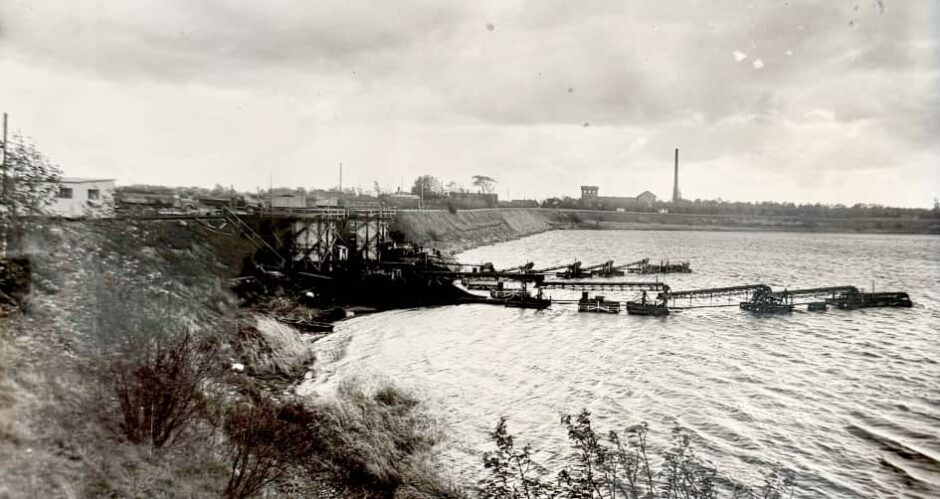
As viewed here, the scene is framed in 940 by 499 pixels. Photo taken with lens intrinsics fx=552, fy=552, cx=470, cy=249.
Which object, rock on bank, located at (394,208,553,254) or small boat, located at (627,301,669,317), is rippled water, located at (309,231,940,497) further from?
rock on bank, located at (394,208,553,254)

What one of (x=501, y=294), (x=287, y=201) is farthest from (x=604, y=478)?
(x=287, y=201)

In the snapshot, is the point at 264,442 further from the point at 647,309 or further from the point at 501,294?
the point at 647,309

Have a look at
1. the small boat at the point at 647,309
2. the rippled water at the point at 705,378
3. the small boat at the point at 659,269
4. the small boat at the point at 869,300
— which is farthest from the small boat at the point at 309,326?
the small boat at the point at 659,269

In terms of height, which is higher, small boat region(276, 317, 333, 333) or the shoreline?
the shoreline

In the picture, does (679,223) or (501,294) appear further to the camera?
(679,223)

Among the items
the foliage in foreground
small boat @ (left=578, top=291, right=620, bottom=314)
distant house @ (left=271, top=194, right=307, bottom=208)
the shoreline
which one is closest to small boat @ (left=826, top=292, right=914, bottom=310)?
small boat @ (left=578, top=291, right=620, bottom=314)

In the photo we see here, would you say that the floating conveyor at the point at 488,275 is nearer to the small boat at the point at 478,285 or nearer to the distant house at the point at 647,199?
the small boat at the point at 478,285

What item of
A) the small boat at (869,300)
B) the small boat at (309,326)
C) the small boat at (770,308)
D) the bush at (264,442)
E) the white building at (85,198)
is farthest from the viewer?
the small boat at (869,300)
